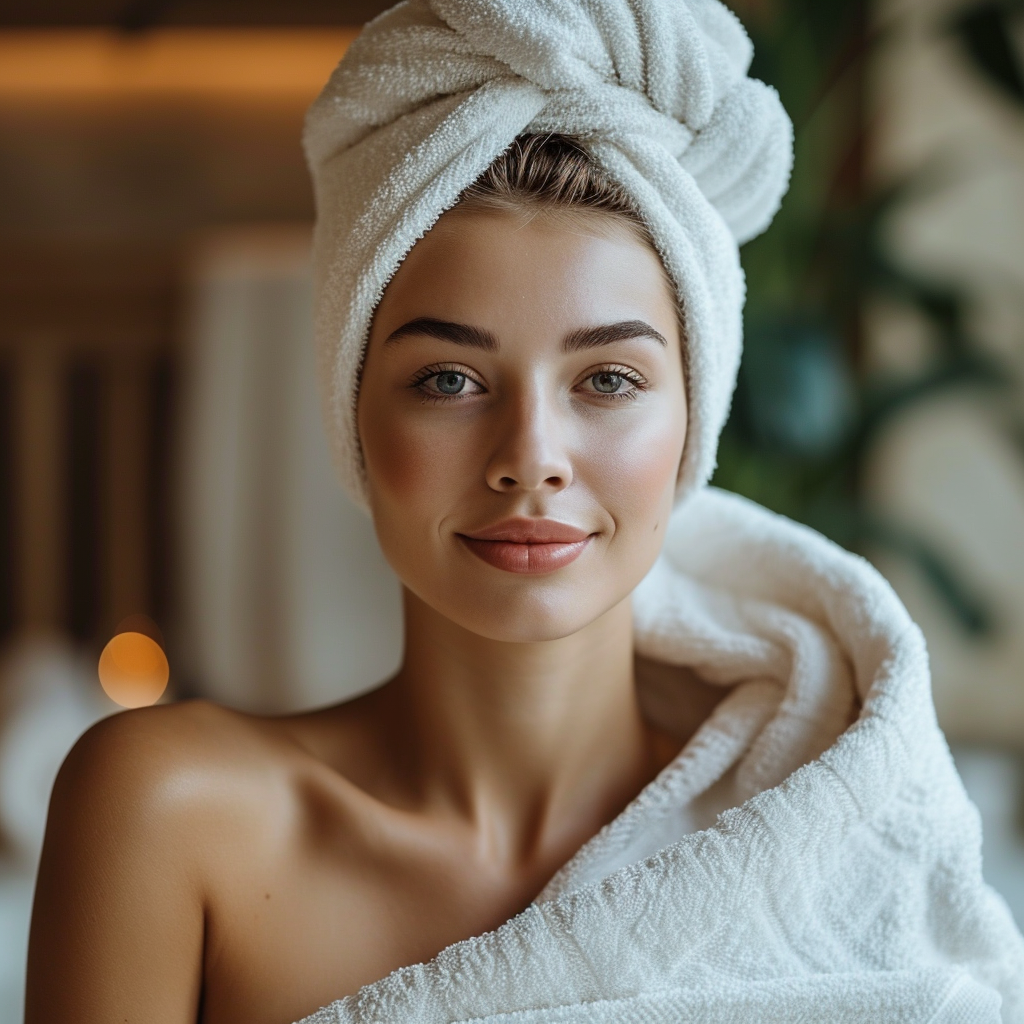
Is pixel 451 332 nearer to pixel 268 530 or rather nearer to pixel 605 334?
pixel 605 334

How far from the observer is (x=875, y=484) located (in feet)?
7.07

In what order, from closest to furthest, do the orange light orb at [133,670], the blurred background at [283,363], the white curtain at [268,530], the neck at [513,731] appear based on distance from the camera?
the neck at [513,731], the blurred background at [283,363], the white curtain at [268,530], the orange light orb at [133,670]

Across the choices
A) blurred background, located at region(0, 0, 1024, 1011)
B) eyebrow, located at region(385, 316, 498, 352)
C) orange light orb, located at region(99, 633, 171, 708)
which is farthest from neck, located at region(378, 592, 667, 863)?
orange light orb, located at region(99, 633, 171, 708)

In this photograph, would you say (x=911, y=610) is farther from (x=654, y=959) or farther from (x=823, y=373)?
(x=654, y=959)

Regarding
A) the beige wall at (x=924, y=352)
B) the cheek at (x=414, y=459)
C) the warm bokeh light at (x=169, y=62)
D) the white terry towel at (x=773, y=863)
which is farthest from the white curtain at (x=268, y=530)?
the cheek at (x=414, y=459)

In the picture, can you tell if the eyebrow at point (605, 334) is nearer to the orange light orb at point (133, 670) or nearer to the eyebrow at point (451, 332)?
the eyebrow at point (451, 332)

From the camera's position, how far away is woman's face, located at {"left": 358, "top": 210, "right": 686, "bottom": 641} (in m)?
0.73

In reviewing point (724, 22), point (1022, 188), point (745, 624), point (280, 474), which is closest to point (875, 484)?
point (1022, 188)

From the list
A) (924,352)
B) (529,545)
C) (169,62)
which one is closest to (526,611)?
(529,545)

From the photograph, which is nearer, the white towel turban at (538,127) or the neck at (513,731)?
the white towel turban at (538,127)

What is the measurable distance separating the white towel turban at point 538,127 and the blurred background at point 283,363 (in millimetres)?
683

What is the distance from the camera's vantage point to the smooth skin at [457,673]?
2.39 ft

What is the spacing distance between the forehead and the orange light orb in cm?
182

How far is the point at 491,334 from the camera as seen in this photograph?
2.40ft
